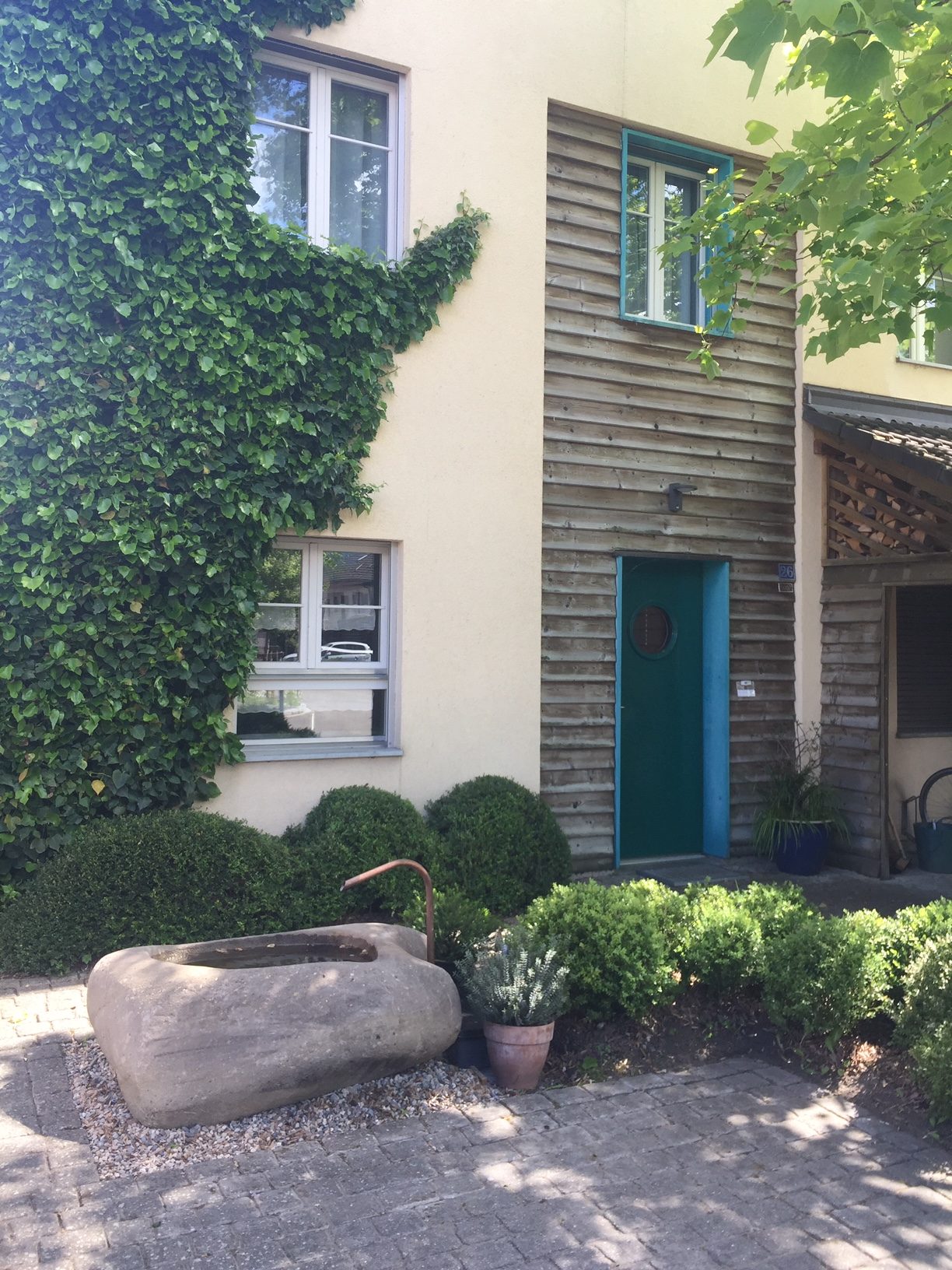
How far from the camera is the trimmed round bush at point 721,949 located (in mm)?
5535

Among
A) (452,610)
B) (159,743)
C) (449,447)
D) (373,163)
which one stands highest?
(373,163)

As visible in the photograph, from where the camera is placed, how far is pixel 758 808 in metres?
9.78

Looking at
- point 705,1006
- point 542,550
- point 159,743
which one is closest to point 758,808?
point 542,550

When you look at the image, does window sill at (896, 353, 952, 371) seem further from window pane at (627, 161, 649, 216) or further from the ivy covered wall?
the ivy covered wall

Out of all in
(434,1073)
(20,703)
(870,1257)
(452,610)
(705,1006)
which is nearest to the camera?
(870,1257)

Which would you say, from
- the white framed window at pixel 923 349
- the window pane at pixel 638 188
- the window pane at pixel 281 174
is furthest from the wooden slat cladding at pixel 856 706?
the window pane at pixel 281 174

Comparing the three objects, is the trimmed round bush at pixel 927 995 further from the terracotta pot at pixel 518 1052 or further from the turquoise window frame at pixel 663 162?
the turquoise window frame at pixel 663 162

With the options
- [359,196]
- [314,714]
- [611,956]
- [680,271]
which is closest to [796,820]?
[314,714]

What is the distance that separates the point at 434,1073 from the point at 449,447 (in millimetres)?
4779

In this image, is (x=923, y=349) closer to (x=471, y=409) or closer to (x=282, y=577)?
(x=471, y=409)

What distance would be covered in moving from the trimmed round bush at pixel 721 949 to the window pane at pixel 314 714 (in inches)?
124

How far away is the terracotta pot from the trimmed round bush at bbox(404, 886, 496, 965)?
24.3 inches

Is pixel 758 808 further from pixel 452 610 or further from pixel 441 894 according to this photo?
pixel 441 894

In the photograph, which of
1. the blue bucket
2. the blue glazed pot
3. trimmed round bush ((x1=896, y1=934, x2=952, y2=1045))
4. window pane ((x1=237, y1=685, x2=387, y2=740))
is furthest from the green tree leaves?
the blue bucket
